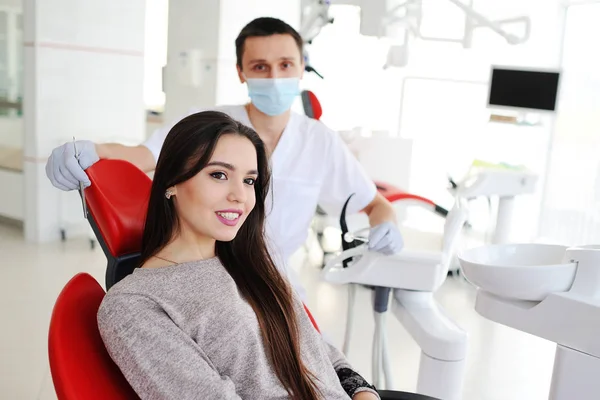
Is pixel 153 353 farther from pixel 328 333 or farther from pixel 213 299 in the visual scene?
pixel 328 333

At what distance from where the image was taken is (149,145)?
1.58 metres

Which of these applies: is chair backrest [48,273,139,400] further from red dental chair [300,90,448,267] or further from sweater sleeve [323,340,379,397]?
red dental chair [300,90,448,267]

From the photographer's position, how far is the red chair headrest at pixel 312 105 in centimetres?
359

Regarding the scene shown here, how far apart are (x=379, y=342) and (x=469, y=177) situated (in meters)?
1.97

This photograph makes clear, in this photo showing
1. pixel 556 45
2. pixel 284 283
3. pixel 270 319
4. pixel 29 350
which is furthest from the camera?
pixel 556 45

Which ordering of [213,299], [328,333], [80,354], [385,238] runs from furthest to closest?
1. [328,333]
2. [385,238]
3. [213,299]
4. [80,354]

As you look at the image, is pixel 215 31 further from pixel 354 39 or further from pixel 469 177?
pixel 469 177

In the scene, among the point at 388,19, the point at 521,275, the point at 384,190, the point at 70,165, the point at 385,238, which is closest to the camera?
the point at 70,165

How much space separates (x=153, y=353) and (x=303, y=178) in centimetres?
93

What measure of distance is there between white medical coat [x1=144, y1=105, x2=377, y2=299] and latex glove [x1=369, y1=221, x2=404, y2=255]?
0.63ft

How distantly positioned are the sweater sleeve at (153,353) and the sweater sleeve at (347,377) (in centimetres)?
31

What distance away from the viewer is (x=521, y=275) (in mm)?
1291

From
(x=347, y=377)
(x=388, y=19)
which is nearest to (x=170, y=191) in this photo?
(x=347, y=377)

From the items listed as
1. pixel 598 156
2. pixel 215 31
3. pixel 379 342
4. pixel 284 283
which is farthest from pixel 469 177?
pixel 284 283
